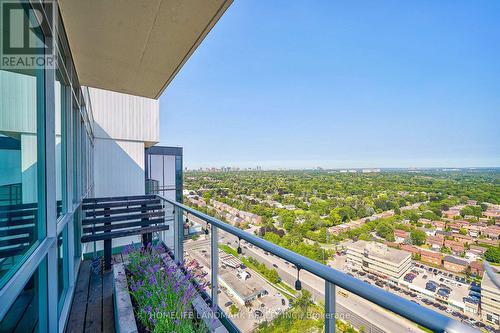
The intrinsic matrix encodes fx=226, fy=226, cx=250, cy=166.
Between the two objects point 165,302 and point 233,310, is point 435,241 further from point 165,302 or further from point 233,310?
point 165,302

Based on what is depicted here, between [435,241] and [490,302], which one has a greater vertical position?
[490,302]

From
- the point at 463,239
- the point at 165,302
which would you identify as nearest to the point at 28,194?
the point at 165,302

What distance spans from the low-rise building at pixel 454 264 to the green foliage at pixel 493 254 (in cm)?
64

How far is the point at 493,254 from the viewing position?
7.54 m

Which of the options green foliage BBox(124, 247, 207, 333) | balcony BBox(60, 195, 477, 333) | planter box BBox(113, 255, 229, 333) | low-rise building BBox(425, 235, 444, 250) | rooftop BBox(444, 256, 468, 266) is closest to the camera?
balcony BBox(60, 195, 477, 333)

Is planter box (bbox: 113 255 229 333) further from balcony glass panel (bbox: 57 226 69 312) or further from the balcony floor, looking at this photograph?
balcony glass panel (bbox: 57 226 69 312)

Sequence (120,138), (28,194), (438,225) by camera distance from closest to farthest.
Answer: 1. (28,194)
2. (120,138)
3. (438,225)

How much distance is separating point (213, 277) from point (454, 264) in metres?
9.13

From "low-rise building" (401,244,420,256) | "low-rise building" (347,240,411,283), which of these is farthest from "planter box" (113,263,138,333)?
"low-rise building" (401,244,420,256)

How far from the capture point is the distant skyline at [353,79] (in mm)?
12070

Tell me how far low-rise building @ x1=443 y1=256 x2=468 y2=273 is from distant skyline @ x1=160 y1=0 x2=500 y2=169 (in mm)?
10029

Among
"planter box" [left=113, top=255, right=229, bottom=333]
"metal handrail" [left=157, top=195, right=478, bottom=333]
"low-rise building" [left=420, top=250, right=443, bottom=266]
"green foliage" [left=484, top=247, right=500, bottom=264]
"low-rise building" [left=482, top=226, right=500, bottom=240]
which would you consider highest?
"metal handrail" [left=157, top=195, right=478, bottom=333]

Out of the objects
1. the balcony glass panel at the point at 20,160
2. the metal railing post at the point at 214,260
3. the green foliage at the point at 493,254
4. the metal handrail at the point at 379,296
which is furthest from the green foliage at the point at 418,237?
the balcony glass panel at the point at 20,160

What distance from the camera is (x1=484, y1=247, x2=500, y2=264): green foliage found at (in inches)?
272
